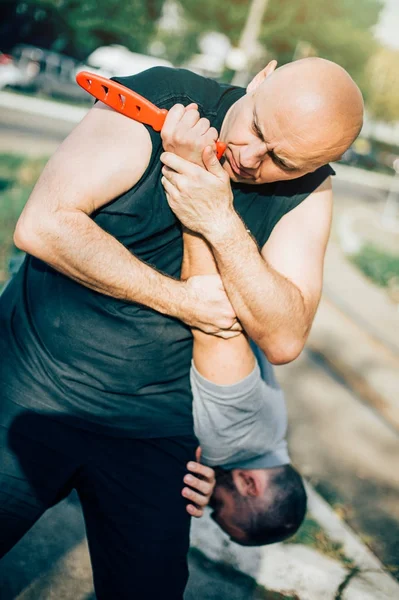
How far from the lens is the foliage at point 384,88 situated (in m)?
42.7

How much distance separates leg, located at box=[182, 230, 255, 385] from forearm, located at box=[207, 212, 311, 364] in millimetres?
81

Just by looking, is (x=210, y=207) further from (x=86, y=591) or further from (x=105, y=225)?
(x=86, y=591)

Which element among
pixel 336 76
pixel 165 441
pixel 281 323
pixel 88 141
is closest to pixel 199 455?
pixel 165 441

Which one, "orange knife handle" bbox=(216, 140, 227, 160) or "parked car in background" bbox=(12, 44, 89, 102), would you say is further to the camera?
"parked car in background" bbox=(12, 44, 89, 102)

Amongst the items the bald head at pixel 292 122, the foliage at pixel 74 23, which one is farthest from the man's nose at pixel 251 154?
the foliage at pixel 74 23

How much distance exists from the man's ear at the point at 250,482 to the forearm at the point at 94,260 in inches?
34.7

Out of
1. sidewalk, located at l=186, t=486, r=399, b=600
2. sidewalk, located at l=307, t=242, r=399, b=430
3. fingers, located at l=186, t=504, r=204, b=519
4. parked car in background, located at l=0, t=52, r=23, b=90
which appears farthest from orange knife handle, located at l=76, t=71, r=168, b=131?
parked car in background, located at l=0, t=52, r=23, b=90

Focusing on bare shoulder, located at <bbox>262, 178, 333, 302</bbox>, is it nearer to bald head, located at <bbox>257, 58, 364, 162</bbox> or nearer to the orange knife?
bald head, located at <bbox>257, 58, 364, 162</bbox>

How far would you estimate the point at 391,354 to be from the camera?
6.33 metres

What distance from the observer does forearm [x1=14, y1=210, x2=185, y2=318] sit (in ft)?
5.31

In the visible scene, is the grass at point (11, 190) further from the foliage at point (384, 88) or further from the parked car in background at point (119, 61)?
the foliage at point (384, 88)

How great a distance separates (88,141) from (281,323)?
797 mm

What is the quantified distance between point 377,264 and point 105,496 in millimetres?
8681

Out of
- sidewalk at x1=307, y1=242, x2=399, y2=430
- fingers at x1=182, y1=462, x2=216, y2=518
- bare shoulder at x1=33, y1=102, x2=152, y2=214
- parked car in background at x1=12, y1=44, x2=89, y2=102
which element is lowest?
parked car in background at x1=12, y1=44, x2=89, y2=102
